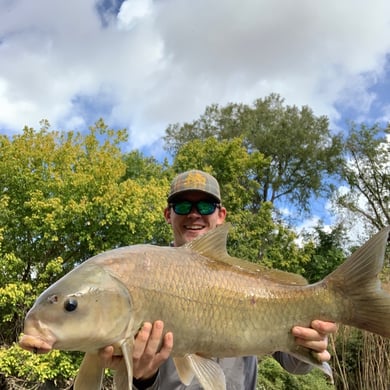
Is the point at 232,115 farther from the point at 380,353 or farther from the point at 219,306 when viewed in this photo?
the point at 219,306

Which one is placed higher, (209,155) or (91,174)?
(209,155)

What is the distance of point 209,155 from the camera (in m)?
25.0

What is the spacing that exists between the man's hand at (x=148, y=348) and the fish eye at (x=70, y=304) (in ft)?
0.83

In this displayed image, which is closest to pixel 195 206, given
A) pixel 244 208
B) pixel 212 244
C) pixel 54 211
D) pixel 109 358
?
pixel 212 244

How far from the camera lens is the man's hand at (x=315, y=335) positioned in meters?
2.49

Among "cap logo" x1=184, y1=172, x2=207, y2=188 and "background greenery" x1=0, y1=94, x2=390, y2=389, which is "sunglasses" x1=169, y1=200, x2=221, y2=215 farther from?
"background greenery" x1=0, y1=94, x2=390, y2=389

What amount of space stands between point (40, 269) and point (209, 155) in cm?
1224

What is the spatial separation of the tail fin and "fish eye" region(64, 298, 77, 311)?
1.38 metres

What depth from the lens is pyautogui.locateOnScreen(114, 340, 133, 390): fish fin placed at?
85.0 inches

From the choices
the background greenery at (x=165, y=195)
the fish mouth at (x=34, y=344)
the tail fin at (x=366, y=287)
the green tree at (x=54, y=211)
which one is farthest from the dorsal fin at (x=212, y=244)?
the green tree at (x=54, y=211)

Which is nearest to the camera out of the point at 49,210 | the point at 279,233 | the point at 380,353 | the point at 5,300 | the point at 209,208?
the point at 209,208

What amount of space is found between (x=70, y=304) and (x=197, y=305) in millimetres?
639

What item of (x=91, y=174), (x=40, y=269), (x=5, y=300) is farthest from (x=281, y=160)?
(x=5, y=300)

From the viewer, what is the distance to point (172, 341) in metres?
2.28
